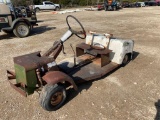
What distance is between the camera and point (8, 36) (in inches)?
398

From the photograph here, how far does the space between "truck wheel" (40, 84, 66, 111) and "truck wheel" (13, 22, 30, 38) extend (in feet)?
22.2

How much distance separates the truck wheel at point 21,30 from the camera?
9445mm

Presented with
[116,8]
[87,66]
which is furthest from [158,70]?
[116,8]

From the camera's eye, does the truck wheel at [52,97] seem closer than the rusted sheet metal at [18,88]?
Yes

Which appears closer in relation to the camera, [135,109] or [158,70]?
[135,109]

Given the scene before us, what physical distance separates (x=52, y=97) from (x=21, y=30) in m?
6.98

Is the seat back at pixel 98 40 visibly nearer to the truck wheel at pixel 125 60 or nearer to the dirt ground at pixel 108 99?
the truck wheel at pixel 125 60

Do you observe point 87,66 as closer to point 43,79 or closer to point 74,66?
point 74,66

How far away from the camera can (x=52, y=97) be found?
11.4 feet

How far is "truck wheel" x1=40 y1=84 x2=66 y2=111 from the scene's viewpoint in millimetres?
3363

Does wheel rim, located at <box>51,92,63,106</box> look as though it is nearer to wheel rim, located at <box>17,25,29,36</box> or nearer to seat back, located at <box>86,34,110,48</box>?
seat back, located at <box>86,34,110,48</box>

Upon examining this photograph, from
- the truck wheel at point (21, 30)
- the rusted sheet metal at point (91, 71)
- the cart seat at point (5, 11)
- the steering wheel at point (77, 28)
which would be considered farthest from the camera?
the truck wheel at point (21, 30)

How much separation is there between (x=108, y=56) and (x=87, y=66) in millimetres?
662

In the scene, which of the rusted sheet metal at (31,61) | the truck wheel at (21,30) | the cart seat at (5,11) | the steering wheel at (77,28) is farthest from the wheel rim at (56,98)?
the cart seat at (5,11)
